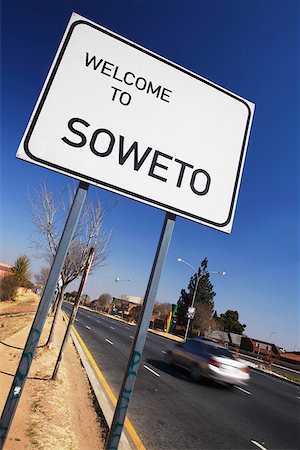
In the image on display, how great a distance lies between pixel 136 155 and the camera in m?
1.71

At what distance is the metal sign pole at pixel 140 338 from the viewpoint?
144 cm

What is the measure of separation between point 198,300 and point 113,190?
173 feet

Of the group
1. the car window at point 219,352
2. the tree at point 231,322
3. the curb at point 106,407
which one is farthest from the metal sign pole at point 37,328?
the tree at point 231,322

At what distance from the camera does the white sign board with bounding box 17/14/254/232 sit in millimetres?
1594

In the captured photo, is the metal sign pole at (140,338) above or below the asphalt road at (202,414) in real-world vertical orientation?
above

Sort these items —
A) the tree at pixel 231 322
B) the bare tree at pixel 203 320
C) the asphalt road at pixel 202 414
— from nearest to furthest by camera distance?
the asphalt road at pixel 202 414, the bare tree at pixel 203 320, the tree at pixel 231 322

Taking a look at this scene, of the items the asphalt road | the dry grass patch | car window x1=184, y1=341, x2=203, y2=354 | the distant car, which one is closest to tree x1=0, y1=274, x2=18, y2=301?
the asphalt road

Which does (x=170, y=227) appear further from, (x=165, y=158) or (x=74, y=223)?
(x=74, y=223)

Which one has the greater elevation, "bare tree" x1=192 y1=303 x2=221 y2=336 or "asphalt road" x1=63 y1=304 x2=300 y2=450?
"bare tree" x1=192 y1=303 x2=221 y2=336

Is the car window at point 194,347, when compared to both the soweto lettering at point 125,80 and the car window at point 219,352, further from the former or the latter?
the soweto lettering at point 125,80

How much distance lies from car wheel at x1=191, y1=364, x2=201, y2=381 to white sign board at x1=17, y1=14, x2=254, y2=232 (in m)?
10.2

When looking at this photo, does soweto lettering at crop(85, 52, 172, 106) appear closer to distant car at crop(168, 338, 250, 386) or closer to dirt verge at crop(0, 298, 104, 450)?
dirt verge at crop(0, 298, 104, 450)

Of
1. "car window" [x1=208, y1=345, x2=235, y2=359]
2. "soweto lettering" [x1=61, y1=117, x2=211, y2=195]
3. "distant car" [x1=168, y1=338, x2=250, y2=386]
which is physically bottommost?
"distant car" [x1=168, y1=338, x2=250, y2=386]

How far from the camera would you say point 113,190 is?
1621 millimetres
